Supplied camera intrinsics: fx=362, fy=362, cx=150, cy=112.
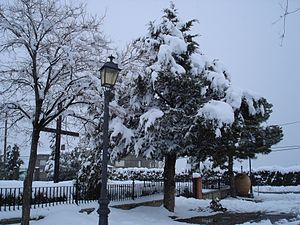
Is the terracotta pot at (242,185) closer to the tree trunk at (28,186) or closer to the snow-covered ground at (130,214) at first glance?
the snow-covered ground at (130,214)

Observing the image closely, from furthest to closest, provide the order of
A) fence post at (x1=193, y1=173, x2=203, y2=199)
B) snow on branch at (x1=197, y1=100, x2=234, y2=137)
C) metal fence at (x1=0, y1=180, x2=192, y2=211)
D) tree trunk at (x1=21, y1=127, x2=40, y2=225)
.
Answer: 1. fence post at (x1=193, y1=173, x2=203, y2=199)
2. metal fence at (x1=0, y1=180, x2=192, y2=211)
3. snow on branch at (x1=197, y1=100, x2=234, y2=137)
4. tree trunk at (x1=21, y1=127, x2=40, y2=225)

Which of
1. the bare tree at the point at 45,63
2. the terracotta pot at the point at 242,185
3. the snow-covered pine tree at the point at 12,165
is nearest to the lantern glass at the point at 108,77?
the bare tree at the point at 45,63

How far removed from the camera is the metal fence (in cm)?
1266

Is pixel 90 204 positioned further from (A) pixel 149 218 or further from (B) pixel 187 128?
(B) pixel 187 128

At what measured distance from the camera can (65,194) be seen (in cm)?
1486

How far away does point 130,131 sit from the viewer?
43.2ft

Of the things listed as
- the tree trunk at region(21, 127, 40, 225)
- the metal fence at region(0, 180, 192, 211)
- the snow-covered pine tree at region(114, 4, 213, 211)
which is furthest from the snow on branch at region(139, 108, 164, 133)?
the metal fence at region(0, 180, 192, 211)

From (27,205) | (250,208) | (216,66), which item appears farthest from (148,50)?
(250,208)

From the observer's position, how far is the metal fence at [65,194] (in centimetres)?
1266

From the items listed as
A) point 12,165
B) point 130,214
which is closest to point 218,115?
point 130,214

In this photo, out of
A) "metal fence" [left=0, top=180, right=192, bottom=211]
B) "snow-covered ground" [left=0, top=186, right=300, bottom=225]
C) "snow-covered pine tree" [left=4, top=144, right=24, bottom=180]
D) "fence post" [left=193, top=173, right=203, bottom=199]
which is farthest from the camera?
"snow-covered pine tree" [left=4, top=144, right=24, bottom=180]

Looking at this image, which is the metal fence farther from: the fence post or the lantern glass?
the lantern glass

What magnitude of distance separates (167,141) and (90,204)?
3.92 metres

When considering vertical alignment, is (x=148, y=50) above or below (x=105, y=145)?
above
